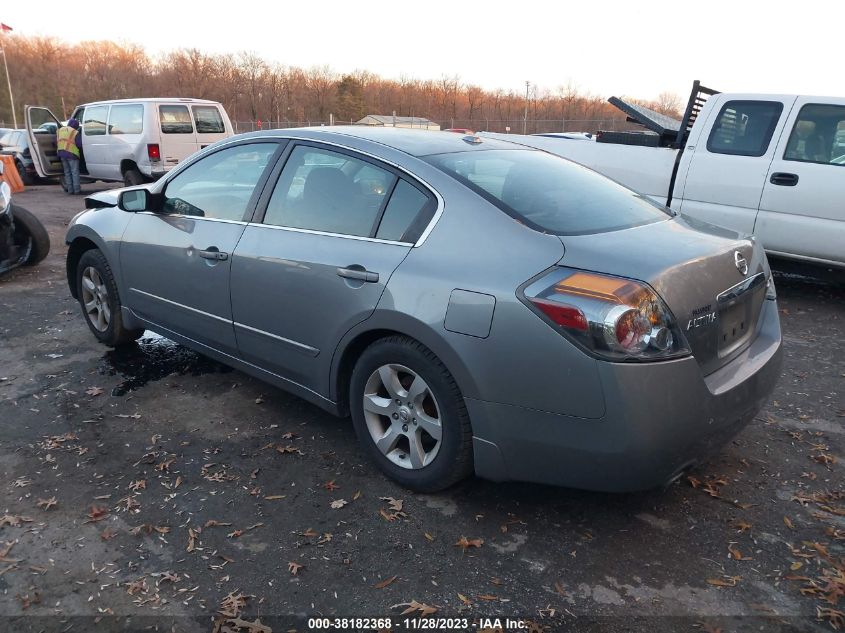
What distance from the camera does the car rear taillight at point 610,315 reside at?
235 cm

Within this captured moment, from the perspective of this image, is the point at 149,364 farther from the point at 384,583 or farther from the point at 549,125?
the point at 549,125

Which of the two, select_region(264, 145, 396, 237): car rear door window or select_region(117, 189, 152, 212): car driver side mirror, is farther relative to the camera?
select_region(117, 189, 152, 212): car driver side mirror

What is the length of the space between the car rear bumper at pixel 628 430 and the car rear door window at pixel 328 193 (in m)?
1.10

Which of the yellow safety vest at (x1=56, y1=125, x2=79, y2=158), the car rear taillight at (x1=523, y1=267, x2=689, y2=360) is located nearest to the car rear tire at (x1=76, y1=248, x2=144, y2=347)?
the car rear taillight at (x1=523, y1=267, x2=689, y2=360)

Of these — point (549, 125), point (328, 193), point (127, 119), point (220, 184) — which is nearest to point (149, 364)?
point (220, 184)

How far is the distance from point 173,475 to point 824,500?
122 inches

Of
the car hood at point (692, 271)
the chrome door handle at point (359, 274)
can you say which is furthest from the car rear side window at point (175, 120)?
the car hood at point (692, 271)

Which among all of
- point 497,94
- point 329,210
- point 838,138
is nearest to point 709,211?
point 838,138

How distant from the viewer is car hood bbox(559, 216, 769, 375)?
248cm

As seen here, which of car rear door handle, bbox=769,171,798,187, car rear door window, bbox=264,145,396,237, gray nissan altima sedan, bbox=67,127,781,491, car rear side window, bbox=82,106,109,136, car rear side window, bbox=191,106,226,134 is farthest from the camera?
car rear side window, bbox=82,106,109,136

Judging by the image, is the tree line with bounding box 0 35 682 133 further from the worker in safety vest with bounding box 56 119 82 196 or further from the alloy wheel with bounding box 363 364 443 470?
the alloy wheel with bounding box 363 364 443 470

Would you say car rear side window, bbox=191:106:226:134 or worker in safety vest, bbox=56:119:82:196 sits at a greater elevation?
car rear side window, bbox=191:106:226:134

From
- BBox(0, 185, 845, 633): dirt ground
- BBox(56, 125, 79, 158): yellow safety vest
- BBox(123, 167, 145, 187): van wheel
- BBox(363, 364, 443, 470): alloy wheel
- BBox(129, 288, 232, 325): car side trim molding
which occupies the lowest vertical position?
BBox(0, 185, 845, 633): dirt ground

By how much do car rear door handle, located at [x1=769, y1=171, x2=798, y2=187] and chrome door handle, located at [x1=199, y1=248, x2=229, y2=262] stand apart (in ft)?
17.6
